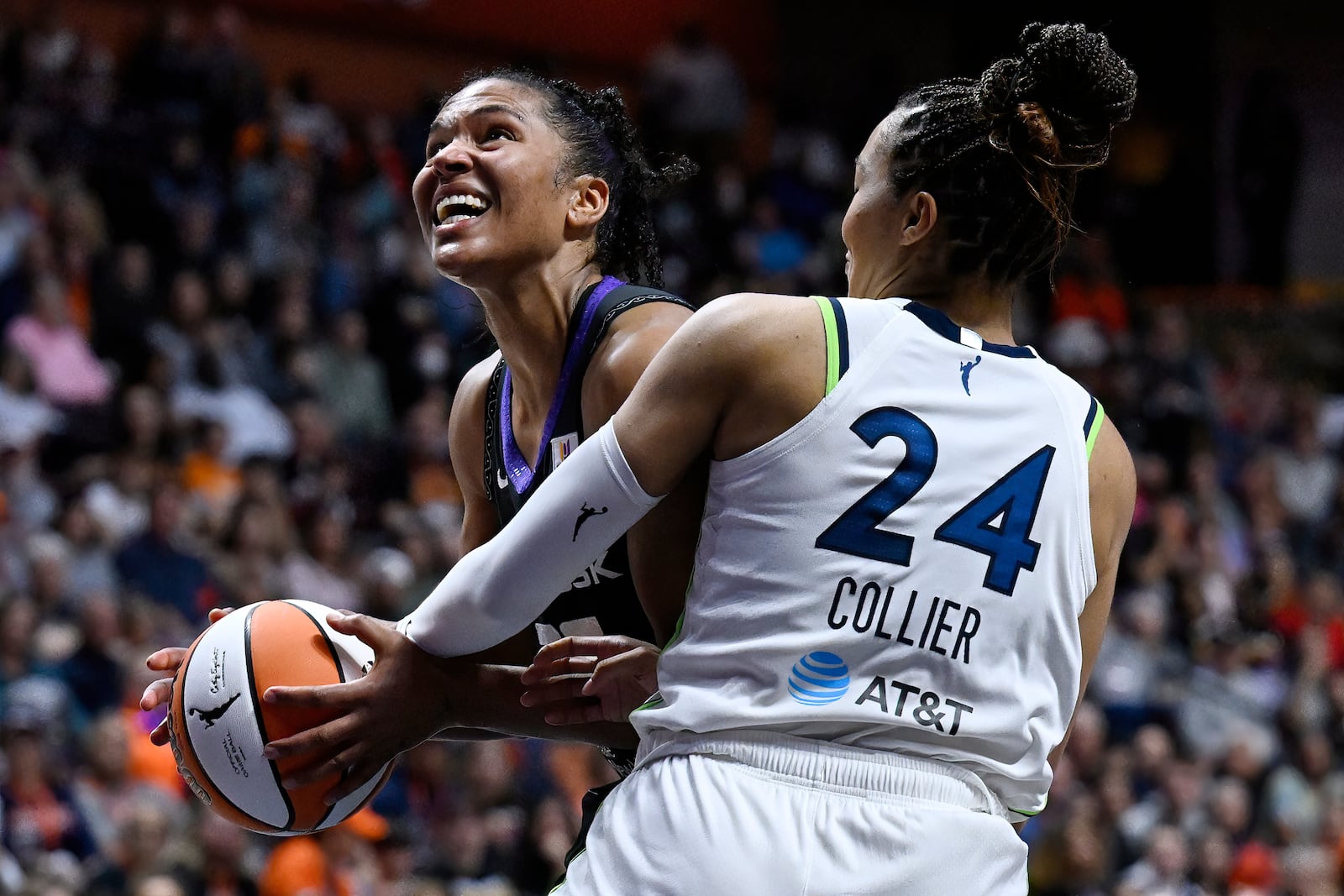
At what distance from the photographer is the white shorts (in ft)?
7.25

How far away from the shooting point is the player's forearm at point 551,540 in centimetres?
234

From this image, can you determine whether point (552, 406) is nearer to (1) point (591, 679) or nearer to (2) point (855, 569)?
(1) point (591, 679)

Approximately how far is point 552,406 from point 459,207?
43cm

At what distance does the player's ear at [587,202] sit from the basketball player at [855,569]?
3.14 ft

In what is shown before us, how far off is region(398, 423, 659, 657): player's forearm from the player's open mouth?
2.90 ft

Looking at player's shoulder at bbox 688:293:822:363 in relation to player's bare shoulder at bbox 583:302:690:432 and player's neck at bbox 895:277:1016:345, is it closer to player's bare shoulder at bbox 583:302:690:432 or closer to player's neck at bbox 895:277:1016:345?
player's neck at bbox 895:277:1016:345

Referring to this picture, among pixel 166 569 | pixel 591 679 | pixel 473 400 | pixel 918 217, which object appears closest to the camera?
pixel 918 217

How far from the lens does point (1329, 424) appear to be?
12.3 m

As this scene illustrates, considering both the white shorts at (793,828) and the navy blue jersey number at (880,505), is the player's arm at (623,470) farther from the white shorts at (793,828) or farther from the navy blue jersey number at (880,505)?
the white shorts at (793,828)

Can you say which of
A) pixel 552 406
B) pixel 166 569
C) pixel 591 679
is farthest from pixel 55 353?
pixel 591 679

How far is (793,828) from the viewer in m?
2.23

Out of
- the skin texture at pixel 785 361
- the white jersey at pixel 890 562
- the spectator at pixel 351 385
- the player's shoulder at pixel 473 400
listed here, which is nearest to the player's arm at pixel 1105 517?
the skin texture at pixel 785 361

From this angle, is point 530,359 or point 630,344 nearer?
point 630,344

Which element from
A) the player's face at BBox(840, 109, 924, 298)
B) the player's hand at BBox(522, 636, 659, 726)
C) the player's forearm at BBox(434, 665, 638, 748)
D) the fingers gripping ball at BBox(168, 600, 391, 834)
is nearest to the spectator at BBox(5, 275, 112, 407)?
the fingers gripping ball at BBox(168, 600, 391, 834)
